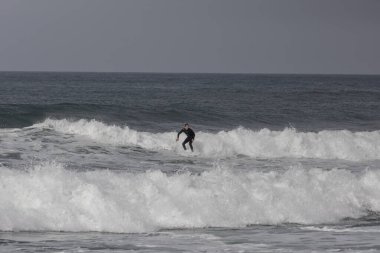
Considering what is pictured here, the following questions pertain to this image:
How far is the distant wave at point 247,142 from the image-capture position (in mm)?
27188

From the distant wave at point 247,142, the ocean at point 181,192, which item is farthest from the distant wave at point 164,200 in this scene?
the distant wave at point 247,142

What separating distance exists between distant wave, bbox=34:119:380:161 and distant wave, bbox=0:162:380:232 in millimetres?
8060

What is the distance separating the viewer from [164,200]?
54.3 ft

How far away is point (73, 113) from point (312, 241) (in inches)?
948

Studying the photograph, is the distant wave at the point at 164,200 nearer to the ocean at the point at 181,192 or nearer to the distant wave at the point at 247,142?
the ocean at the point at 181,192

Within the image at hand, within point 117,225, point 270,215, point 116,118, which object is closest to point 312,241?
point 270,215

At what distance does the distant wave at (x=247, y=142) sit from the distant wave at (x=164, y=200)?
8.06 m

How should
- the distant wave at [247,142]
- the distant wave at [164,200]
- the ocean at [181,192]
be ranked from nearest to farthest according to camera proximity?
the ocean at [181,192] → the distant wave at [164,200] → the distant wave at [247,142]

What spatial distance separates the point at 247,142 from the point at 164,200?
1204 centimetres

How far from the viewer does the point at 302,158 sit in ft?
89.3

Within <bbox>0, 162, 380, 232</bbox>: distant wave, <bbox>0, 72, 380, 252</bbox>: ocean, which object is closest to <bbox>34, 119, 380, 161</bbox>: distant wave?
<bbox>0, 72, 380, 252</bbox>: ocean

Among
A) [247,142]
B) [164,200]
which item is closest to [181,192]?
[164,200]

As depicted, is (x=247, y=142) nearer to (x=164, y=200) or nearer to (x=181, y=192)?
(x=181, y=192)

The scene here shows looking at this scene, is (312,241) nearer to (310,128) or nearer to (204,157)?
(204,157)
